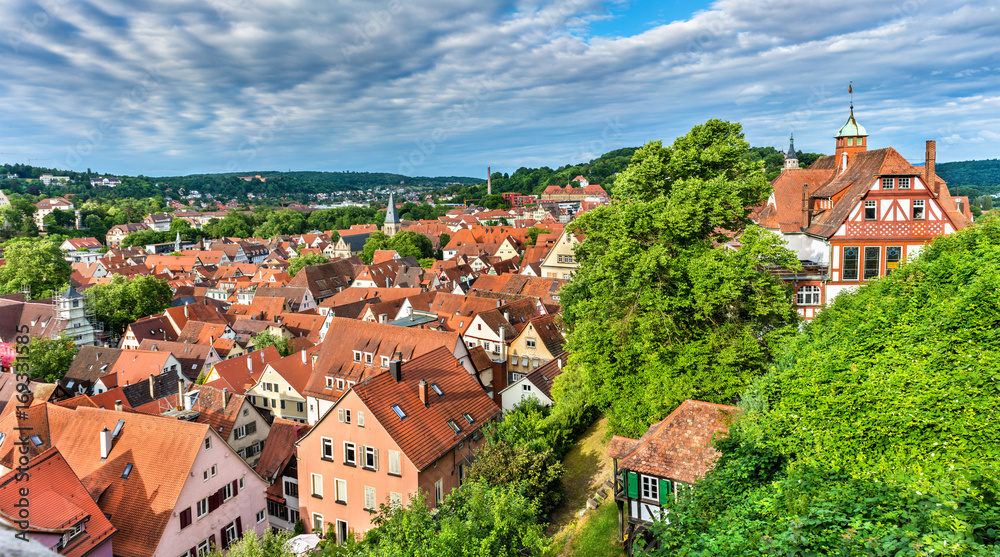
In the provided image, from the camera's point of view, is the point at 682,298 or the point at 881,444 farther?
the point at 682,298

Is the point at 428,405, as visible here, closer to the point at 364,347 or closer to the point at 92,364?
the point at 364,347

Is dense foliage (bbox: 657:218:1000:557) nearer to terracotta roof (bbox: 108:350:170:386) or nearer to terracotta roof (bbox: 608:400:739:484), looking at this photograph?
terracotta roof (bbox: 608:400:739:484)

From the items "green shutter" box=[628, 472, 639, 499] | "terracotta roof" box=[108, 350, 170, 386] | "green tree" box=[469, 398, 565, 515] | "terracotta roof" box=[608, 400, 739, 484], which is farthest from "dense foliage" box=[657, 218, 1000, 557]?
"terracotta roof" box=[108, 350, 170, 386]

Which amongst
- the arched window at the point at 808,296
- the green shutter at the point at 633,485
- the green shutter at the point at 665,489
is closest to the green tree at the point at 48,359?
the green shutter at the point at 633,485

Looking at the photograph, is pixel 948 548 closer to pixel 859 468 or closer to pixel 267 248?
pixel 859 468

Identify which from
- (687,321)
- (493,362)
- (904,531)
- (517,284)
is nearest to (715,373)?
(687,321)

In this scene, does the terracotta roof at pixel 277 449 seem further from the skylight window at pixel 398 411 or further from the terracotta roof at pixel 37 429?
the terracotta roof at pixel 37 429

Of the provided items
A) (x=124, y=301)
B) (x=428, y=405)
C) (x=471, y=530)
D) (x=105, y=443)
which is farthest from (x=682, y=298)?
(x=124, y=301)
